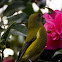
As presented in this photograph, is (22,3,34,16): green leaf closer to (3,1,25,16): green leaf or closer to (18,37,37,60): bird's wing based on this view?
(3,1,25,16): green leaf

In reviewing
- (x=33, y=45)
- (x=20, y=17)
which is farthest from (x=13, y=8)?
(x=33, y=45)

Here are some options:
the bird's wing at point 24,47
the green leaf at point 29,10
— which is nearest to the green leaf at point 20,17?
the green leaf at point 29,10

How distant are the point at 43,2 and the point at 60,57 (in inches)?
18.4

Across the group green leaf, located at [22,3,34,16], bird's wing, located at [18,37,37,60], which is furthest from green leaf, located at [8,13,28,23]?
bird's wing, located at [18,37,37,60]

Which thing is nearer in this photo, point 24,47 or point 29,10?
point 24,47

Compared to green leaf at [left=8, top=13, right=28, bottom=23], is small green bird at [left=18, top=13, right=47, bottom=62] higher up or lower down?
lower down

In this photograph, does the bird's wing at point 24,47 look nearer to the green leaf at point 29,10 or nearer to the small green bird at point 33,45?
the small green bird at point 33,45

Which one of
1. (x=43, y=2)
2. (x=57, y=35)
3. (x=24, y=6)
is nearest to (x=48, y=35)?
(x=57, y=35)

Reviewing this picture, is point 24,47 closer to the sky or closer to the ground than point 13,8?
closer to the ground

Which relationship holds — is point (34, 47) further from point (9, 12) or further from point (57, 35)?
point (9, 12)

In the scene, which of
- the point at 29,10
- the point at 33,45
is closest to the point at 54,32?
the point at 33,45

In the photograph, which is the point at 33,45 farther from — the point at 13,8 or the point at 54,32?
the point at 13,8

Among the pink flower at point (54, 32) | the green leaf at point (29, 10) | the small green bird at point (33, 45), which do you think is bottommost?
the small green bird at point (33, 45)

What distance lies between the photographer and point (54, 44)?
1.64 ft
